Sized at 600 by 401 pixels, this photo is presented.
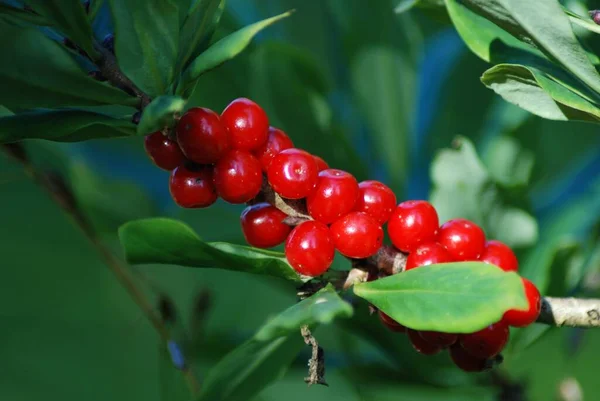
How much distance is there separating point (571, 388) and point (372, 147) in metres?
0.48

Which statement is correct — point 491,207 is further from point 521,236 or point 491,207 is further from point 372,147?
point 372,147

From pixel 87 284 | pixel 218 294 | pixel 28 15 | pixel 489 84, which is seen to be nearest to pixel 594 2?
pixel 489 84

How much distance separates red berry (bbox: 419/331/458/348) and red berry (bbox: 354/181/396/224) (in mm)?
107

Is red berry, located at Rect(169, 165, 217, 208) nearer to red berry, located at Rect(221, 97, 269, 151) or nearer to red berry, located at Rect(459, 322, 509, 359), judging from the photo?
red berry, located at Rect(221, 97, 269, 151)

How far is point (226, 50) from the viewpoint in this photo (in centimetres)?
51

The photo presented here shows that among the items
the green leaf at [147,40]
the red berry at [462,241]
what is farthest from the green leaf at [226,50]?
the red berry at [462,241]

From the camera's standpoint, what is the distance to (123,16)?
55 centimetres

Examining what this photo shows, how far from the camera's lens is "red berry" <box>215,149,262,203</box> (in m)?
0.58

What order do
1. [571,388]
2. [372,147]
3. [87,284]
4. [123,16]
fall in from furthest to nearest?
[87,284]
[372,147]
[571,388]
[123,16]

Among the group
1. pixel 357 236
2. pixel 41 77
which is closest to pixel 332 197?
pixel 357 236

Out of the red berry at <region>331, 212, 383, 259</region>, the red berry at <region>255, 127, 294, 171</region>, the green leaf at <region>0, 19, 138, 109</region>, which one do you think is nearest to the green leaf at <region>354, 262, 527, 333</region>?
the red berry at <region>331, 212, 383, 259</region>

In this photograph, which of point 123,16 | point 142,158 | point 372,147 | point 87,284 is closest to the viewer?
point 123,16

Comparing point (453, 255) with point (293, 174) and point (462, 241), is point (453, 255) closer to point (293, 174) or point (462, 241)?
point (462, 241)

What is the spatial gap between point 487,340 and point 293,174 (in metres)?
0.22
